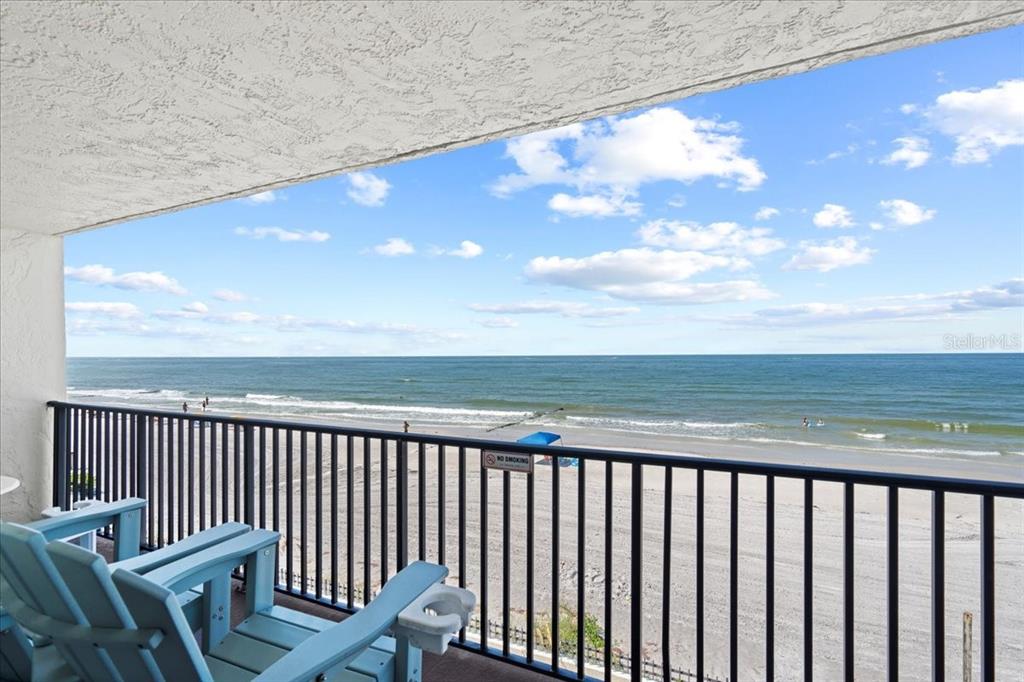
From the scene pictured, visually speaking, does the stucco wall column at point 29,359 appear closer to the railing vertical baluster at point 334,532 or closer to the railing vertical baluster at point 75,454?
the railing vertical baluster at point 75,454

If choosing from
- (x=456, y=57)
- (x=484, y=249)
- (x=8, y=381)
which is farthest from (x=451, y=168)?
(x=456, y=57)

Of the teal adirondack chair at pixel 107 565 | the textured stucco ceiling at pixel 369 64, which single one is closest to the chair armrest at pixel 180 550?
the teal adirondack chair at pixel 107 565

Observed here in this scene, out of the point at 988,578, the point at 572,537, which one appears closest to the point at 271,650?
the point at 988,578

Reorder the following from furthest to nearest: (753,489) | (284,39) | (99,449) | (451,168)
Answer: (451,168)
(753,489)
(99,449)
(284,39)

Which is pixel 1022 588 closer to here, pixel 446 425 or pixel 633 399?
pixel 446 425

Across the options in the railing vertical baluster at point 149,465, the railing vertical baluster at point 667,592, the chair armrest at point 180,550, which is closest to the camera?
the chair armrest at point 180,550

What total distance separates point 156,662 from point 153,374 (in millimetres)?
39868

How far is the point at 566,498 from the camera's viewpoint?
8.36 meters

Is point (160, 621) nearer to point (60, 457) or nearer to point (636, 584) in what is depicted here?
point (636, 584)

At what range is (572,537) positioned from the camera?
648 cm

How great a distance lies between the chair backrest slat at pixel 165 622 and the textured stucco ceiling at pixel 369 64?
1.35 metres

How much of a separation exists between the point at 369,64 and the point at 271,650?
180 cm

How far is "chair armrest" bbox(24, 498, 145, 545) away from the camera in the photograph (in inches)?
77.0

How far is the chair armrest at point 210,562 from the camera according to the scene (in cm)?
157
